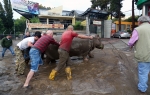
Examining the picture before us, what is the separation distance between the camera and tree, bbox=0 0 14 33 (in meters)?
31.6

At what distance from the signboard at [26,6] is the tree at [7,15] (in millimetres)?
3032

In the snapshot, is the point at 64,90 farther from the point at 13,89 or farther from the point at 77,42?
the point at 77,42

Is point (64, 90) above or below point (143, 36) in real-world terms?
below

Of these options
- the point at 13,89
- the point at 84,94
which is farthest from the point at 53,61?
the point at 84,94

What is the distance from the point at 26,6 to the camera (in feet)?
123

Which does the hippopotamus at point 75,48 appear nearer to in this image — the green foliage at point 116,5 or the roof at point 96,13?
the roof at point 96,13

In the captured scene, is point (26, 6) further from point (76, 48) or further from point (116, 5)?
point (76, 48)

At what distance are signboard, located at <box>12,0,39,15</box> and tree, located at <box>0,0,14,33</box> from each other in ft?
9.95

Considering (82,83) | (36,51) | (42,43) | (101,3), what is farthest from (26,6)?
(82,83)

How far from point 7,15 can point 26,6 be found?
646cm

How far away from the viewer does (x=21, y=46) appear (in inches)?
238

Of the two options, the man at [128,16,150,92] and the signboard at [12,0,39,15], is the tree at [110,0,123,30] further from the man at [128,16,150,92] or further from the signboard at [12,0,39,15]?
the man at [128,16,150,92]

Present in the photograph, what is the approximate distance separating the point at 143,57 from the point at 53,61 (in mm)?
4704

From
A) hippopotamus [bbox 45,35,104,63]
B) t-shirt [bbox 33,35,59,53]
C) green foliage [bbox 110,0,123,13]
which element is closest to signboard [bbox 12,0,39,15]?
green foliage [bbox 110,0,123,13]
